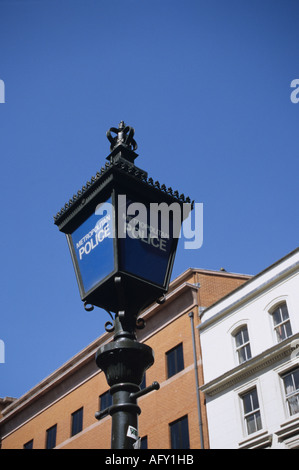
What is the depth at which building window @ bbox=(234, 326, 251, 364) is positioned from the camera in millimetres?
22844

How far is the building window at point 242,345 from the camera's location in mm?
22844

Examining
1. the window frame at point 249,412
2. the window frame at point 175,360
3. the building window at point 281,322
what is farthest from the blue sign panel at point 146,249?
the window frame at point 175,360

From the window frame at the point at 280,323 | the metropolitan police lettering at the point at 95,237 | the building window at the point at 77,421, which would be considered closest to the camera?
the metropolitan police lettering at the point at 95,237

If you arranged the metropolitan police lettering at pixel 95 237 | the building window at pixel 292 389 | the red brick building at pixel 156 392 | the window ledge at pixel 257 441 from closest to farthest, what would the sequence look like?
the metropolitan police lettering at pixel 95 237, the building window at pixel 292 389, the window ledge at pixel 257 441, the red brick building at pixel 156 392

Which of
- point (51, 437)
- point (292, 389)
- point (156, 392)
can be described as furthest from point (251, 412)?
point (51, 437)

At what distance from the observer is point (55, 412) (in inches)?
1326

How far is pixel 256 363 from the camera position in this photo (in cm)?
2153

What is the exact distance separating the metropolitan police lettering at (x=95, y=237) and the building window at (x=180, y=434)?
789 inches

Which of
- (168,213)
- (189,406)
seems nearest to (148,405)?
(189,406)

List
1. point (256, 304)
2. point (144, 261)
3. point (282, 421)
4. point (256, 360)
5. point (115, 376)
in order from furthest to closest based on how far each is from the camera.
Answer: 1. point (256, 304)
2. point (256, 360)
3. point (282, 421)
4. point (144, 261)
5. point (115, 376)

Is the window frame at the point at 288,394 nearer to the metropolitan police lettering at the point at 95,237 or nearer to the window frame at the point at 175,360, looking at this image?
the window frame at the point at 175,360

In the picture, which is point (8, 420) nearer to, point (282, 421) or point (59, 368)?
point (59, 368)

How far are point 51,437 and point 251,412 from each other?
16103 millimetres

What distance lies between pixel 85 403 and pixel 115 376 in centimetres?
2825
